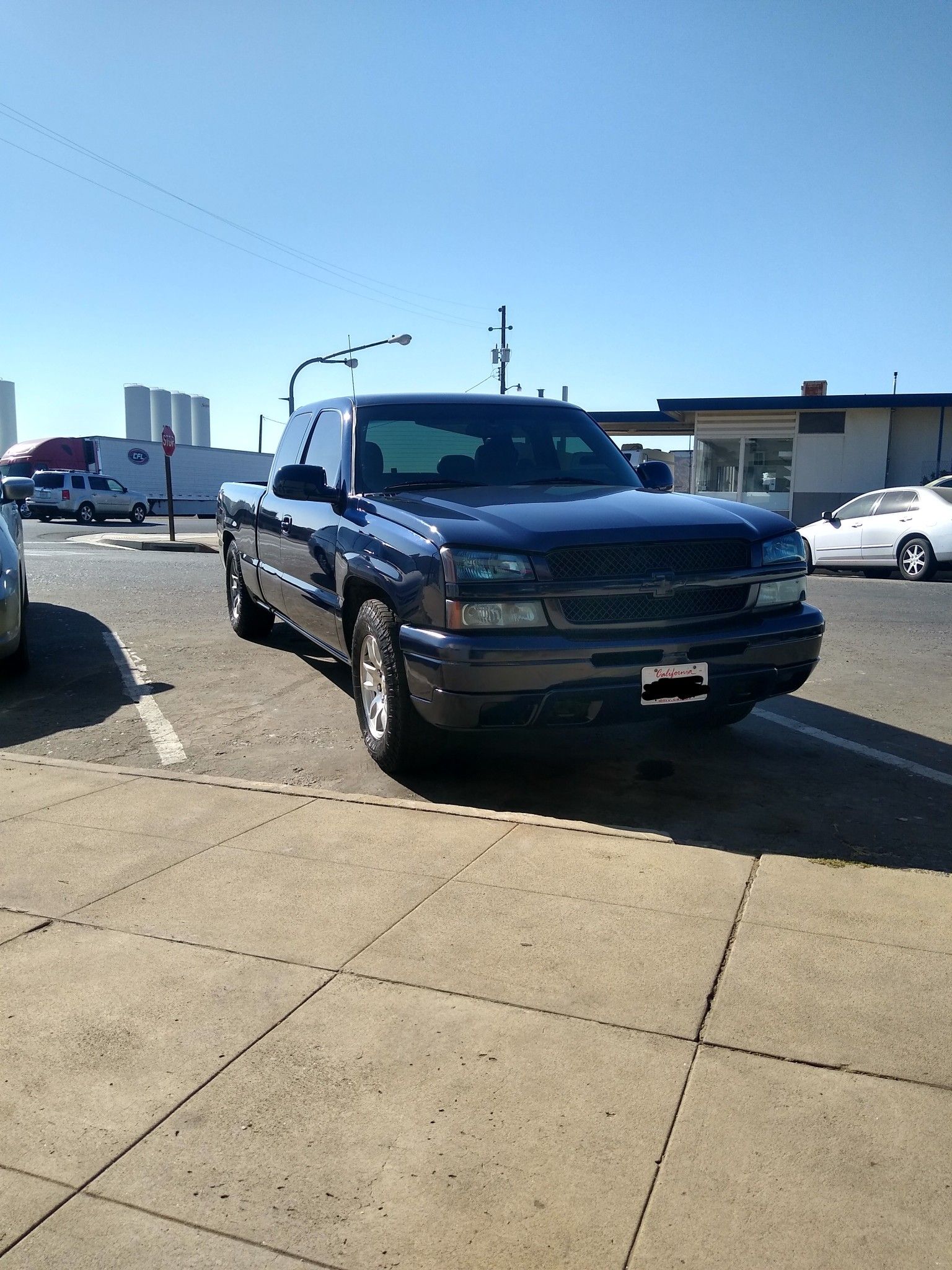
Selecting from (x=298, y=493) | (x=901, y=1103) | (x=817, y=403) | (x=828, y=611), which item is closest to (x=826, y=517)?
(x=828, y=611)

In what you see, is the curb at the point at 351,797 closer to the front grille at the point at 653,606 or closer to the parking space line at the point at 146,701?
the parking space line at the point at 146,701

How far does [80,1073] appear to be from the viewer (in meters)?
2.40

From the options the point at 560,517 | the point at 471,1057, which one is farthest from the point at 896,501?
the point at 471,1057

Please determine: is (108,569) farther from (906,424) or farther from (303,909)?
(906,424)

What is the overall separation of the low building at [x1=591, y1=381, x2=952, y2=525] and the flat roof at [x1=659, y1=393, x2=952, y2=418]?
0.02 meters

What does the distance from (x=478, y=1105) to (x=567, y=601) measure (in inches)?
94.8

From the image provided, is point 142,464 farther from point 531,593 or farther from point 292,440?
point 531,593

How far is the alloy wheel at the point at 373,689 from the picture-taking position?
4.84 meters

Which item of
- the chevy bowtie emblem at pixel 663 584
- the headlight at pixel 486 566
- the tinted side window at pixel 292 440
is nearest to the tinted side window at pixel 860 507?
the tinted side window at pixel 292 440

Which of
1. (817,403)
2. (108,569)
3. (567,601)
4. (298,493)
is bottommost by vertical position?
(108,569)

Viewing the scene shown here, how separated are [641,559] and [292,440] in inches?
144

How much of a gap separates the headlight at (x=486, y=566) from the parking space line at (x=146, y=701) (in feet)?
6.60

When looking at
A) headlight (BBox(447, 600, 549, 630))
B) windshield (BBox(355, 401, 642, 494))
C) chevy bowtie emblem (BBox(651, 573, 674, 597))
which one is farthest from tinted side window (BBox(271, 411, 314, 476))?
chevy bowtie emblem (BBox(651, 573, 674, 597))

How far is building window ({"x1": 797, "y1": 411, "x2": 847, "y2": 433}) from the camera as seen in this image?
26.5 metres
